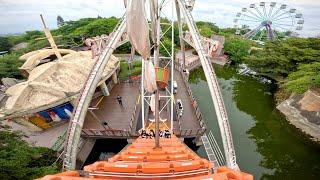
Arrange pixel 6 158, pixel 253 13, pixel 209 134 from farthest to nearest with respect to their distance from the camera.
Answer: pixel 253 13, pixel 209 134, pixel 6 158

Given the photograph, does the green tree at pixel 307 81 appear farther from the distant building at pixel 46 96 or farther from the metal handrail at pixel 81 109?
the distant building at pixel 46 96

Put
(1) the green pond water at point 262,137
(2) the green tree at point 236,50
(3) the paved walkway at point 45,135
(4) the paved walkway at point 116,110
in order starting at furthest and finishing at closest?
(2) the green tree at point 236,50, (4) the paved walkway at point 116,110, (3) the paved walkway at point 45,135, (1) the green pond water at point 262,137

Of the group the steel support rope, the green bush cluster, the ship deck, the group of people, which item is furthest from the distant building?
the steel support rope

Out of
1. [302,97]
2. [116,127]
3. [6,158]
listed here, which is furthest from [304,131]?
[6,158]

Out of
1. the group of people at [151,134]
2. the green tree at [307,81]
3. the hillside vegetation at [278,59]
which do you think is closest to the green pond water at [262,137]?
the hillside vegetation at [278,59]

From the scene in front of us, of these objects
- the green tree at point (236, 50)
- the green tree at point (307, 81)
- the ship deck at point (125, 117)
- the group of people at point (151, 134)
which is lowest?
the ship deck at point (125, 117)

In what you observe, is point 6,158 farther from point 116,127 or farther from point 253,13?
point 253,13

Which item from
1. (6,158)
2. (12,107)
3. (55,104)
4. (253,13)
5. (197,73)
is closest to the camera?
(6,158)
